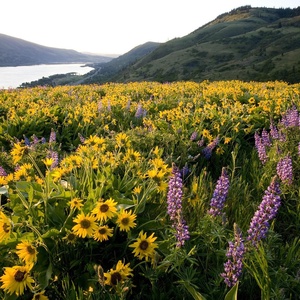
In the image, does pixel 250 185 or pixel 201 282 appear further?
pixel 250 185

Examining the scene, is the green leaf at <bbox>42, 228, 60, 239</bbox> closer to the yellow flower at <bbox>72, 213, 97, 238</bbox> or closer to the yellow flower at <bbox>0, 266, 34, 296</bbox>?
the yellow flower at <bbox>72, 213, 97, 238</bbox>

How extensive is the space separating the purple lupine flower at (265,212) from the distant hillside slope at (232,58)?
166 ft

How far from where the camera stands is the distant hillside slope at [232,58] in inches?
2304

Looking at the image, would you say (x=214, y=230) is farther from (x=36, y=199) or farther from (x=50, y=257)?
(x=36, y=199)

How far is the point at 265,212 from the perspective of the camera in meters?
2.12

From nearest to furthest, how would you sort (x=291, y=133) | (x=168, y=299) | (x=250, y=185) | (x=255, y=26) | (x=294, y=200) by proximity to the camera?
(x=168, y=299) < (x=294, y=200) < (x=250, y=185) < (x=291, y=133) < (x=255, y=26)

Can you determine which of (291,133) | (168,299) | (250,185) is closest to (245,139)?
(291,133)

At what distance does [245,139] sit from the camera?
20.5ft

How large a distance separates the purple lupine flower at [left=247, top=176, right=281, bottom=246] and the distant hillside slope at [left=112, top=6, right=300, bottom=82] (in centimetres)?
5045

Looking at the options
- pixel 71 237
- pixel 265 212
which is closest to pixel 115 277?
pixel 71 237

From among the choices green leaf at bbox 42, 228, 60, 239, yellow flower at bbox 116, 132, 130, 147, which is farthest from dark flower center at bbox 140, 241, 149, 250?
yellow flower at bbox 116, 132, 130, 147

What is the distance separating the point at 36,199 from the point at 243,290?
5.94 feet

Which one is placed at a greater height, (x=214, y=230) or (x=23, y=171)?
(x=23, y=171)

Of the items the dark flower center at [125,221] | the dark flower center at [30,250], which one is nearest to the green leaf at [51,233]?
the dark flower center at [30,250]
